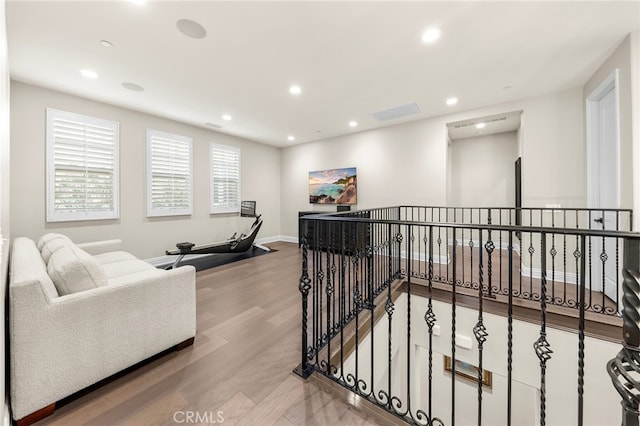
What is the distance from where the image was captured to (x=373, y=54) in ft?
9.16

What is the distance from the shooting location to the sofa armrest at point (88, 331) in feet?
4.59

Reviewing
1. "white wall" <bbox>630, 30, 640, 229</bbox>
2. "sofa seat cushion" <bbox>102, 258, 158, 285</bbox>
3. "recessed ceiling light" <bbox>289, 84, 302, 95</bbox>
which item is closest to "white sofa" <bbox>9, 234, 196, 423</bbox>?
"sofa seat cushion" <bbox>102, 258, 158, 285</bbox>

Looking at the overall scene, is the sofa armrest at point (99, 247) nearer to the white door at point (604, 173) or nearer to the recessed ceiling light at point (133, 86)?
the recessed ceiling light at point (133, 86)

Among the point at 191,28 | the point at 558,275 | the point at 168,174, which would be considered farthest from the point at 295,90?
the point at 558,275

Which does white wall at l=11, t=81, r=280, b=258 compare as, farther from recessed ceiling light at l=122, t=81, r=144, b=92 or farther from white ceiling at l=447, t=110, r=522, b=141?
white ceiling at l=447, t=110, r=522, b=141

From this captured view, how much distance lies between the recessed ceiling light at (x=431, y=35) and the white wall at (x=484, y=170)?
429 centimetres

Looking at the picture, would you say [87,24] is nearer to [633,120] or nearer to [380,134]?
[380,134]

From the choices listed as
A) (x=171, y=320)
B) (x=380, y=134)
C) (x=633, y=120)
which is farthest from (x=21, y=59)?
(x=633, y=120)

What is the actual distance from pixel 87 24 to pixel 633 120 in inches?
211

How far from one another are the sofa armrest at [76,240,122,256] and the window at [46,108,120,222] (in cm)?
79

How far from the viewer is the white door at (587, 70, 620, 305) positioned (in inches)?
116

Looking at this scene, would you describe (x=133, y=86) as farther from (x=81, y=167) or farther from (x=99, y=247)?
(x=99, y=247)

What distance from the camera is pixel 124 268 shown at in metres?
2.86

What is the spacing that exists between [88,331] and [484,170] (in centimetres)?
715
